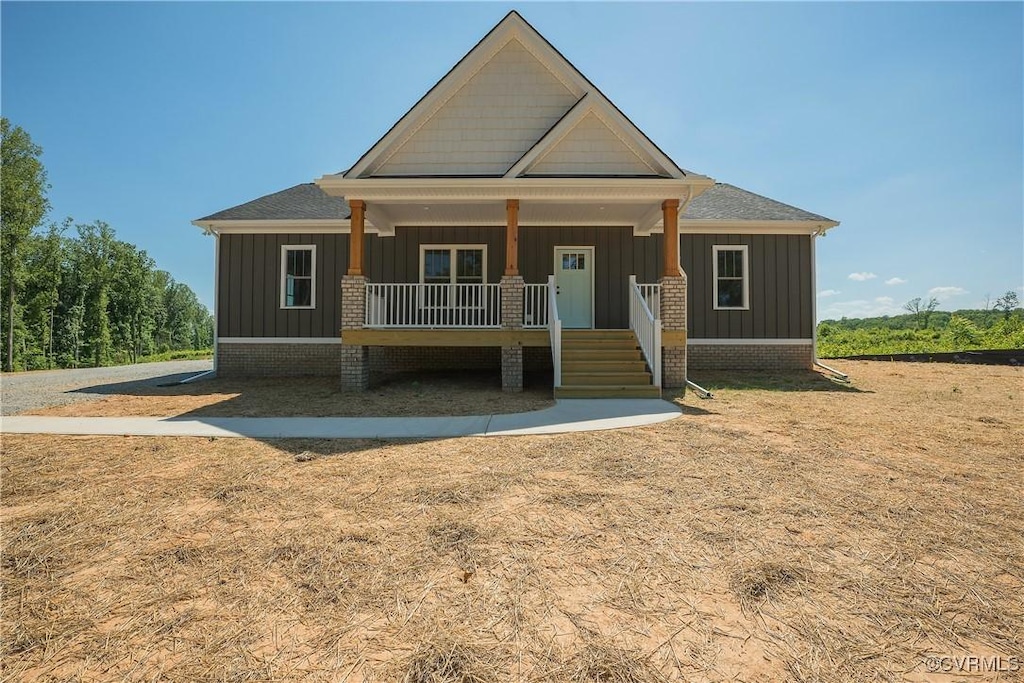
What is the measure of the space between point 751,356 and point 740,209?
4.28 metres

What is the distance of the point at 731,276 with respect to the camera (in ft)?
39.2

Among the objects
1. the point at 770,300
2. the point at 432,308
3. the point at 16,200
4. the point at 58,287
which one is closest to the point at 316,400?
the point at 432,308

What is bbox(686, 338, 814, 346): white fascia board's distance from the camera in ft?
38.6

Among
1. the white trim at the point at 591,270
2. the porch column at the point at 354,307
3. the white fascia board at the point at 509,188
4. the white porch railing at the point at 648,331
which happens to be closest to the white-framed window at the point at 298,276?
the porch column at the point at 354,307

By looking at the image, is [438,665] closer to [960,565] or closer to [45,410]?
[960,565]

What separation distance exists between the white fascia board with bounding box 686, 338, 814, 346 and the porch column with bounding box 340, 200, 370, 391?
8492 mm

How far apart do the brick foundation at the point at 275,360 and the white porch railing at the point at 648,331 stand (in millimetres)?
7830

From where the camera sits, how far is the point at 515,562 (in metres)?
2.66

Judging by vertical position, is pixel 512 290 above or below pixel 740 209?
below

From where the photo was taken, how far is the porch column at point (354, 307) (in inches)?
363

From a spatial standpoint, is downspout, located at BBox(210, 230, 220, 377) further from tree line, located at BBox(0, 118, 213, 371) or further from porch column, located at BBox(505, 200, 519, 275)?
tree line, located at BBox(0, 118, 213, 371)

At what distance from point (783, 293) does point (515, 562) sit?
1208 centimetres

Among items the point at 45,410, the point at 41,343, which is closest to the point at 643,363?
the point at 45,410

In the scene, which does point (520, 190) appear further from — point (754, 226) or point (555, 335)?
point (754, 226)
